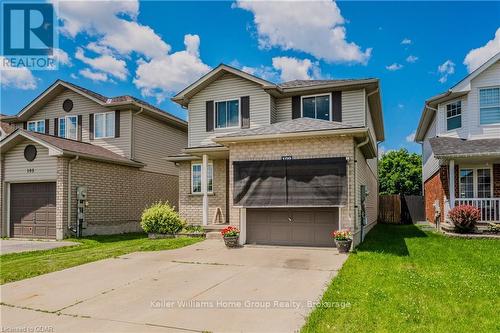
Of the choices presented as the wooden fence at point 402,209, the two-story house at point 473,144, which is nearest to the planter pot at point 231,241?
the two-story house at point 473,144

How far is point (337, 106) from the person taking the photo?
48.1 ft

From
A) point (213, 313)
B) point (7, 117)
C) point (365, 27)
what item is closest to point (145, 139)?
point (7, 117)

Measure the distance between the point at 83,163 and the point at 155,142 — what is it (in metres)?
5.20

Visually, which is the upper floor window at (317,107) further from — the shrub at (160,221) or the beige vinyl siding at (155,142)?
the beige vinyl siding at (155,142)

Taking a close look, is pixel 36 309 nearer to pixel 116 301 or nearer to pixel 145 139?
pixel 116 301

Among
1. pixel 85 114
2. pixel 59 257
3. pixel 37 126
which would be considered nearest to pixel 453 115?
pixel 59 257

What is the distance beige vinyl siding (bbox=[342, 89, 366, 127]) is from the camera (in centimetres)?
1435

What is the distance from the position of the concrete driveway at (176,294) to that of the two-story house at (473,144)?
8.24 m

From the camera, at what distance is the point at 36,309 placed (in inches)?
225

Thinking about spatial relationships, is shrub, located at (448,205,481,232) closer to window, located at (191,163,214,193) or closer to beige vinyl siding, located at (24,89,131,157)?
window, located at (191,163,214,193)

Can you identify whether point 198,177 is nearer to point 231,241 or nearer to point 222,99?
point 222,99

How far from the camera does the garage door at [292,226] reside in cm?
1123

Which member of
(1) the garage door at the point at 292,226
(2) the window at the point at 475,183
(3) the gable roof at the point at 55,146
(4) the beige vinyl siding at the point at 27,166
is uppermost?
(3) the gable roof at the point at 55,146

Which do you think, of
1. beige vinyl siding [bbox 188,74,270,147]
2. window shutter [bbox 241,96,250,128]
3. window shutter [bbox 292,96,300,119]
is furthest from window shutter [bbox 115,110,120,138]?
window shutter [bbox 292,96,300,119]
